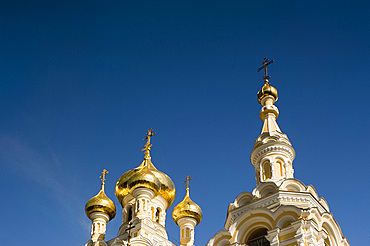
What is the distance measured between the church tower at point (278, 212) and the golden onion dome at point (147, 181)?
359 centimetres

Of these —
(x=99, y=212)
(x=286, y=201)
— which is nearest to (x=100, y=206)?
(x=99, y=212)

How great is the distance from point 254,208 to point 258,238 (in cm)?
75

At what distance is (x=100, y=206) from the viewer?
2075 centimetres

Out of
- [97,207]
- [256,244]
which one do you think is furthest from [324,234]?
[97,207]

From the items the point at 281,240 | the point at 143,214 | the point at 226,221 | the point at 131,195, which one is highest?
the point at 131,195

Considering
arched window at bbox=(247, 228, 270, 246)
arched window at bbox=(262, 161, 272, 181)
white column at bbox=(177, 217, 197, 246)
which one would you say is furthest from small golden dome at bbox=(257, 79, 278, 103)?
arched window at bbox=(247, 228, 270, 246)

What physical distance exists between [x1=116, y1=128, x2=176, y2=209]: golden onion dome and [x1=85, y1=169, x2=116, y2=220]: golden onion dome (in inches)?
24.1

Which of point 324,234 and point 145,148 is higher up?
point 145,148

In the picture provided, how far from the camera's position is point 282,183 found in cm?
1546

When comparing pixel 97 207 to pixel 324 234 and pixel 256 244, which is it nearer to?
pixel 256 244

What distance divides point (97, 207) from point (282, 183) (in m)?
7.68

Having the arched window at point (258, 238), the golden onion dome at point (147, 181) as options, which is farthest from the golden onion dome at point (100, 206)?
the arched window at point (258, 238)

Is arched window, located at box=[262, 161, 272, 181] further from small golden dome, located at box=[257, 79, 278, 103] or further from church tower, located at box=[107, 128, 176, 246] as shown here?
church tower, located at box=[107, 128, 176, 246]

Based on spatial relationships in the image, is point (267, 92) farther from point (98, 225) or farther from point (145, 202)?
point (98, 225)
